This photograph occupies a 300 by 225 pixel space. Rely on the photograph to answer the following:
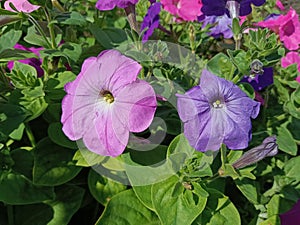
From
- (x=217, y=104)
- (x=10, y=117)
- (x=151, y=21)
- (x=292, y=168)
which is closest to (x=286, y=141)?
(x=292, y=168)

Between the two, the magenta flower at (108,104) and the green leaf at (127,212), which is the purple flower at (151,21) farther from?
the green leaf at (127,212)

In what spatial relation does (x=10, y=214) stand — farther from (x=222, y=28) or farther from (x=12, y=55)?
(x=222, y=28)

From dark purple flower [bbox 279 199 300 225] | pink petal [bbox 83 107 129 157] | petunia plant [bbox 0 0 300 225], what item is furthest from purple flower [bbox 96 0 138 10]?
dark purple flower [bbox 279 199 300 225]

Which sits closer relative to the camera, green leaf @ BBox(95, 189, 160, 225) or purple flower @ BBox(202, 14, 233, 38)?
green leaf @ BBox(95, 189, 160, 225)

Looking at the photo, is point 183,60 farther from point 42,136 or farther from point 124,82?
point 42,136

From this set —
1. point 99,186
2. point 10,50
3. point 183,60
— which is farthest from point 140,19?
point 99,186

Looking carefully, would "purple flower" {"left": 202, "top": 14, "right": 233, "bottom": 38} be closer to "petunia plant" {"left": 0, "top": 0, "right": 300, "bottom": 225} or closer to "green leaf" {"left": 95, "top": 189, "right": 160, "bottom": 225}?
"petunia plant" {"left": 0, "top": 0, "right": 300, "bottom": 225}

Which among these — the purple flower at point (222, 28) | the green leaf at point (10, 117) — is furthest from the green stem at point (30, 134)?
the purple flower at point (222, 28)
